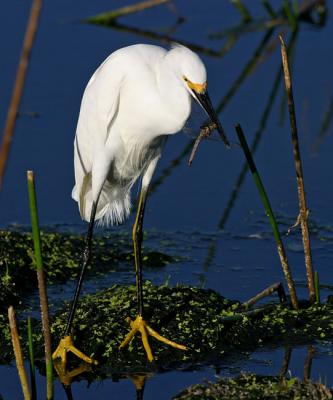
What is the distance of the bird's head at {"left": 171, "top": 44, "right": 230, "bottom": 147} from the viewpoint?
→ 14.4ft

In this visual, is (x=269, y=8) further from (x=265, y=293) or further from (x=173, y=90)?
(x=173, y=90)

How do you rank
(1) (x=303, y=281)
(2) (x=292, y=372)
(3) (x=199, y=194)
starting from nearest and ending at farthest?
(2) (x=292, y=372) → (1) (x=303, y=281) → (3) (x=199, y=194)

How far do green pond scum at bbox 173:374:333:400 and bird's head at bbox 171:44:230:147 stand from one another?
100 cm

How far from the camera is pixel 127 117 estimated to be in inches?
194

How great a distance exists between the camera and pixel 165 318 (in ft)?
16.4

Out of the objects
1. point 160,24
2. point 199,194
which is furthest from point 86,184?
point 160,24

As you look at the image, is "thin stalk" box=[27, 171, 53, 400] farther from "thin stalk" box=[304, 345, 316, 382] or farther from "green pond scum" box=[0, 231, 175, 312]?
"green pond scum" box=[0, 231, 175, 312]

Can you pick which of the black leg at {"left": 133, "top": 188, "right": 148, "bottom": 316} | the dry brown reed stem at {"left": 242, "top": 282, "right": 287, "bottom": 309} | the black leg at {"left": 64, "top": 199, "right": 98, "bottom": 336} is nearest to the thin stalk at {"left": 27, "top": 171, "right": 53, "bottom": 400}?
the black leg at {"left": 64, "top": 199, "right": 98, "bottom": 336}

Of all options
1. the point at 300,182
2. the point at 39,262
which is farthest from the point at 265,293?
the point at 39,262

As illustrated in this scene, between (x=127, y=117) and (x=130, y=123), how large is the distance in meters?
0.03

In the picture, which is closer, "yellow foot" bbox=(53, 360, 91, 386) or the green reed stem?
"yellow foot" bbox=(53, 360, 91, 386)

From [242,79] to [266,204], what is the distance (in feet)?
12.1

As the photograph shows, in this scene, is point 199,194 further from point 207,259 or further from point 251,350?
point 251,350

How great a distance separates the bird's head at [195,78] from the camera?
4.39 meters
